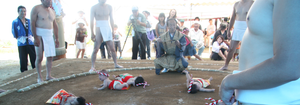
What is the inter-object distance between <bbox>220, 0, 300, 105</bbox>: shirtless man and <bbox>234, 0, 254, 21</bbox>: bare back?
2490 mm

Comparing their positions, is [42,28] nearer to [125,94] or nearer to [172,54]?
[125,94]

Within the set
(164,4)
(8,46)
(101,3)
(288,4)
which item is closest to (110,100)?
(288,4)

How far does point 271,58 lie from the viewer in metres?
0.46

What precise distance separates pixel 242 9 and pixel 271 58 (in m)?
2.73

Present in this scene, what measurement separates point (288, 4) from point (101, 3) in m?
3.29

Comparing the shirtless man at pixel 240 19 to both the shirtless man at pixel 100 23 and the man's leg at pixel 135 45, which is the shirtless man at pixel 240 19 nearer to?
the shirtless man at pixel 100 23

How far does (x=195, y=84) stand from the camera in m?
1.94

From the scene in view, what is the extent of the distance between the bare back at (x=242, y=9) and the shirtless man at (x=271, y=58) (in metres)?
2.49

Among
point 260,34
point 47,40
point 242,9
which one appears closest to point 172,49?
point 242,9

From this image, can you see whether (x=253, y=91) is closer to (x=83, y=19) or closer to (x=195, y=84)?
(x=195, y=84)

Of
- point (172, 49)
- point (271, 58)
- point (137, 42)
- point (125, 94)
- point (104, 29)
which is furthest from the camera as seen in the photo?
point (137, 42)

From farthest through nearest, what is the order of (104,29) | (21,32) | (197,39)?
(197,39)
(21,32)
(104,29)

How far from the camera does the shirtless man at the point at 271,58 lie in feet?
1.39

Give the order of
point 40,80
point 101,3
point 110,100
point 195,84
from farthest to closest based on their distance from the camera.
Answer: point 101,3 < point 40,80 < point 195,84 < point 110,100
